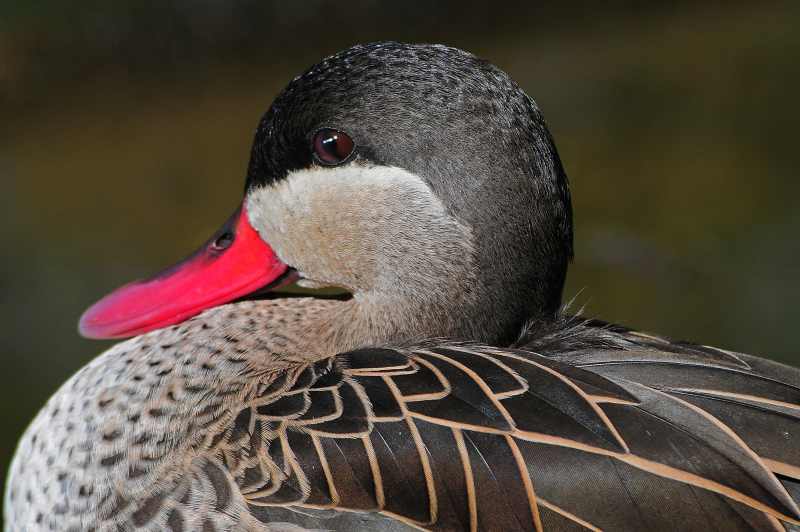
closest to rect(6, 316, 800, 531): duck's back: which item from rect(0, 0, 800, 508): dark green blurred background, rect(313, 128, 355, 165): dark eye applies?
rect(313, 128, 355, 165): dark eye

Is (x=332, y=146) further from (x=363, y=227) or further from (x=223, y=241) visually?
(x=223, y=241)

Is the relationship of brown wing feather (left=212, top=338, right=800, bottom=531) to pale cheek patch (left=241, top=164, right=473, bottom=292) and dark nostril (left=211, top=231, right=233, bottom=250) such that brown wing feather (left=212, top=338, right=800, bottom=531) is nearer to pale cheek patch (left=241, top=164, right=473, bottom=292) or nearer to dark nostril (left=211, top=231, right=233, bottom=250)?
pale cheek patch (left=241, top=164, right=473, bottom=292)

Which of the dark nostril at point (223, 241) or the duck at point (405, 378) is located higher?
the dark nostril at point (223, 241)

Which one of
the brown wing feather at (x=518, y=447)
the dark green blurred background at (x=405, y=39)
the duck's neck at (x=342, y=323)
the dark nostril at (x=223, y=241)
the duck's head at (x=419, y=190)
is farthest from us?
the dark green blurred background at (x=405, y=39)

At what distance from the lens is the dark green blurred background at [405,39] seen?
11.0ft

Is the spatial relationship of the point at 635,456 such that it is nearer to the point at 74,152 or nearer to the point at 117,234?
the point at 117,234

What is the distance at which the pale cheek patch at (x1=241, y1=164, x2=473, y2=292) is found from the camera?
53.6 inches

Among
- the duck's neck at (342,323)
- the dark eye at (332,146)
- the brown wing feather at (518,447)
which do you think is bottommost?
the brown wing feather at (518,447)

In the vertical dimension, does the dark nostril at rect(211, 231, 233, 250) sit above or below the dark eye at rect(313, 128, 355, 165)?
below

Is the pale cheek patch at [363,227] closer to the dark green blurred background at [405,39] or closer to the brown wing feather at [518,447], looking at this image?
the brown wing feather at [518,447]

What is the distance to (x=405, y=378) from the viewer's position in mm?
1281

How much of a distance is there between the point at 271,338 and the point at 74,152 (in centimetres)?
291

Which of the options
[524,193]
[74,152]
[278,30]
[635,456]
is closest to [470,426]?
[635,456]

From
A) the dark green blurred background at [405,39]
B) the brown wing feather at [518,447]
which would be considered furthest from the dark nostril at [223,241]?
→ the dark green blurred background at [405,39]
